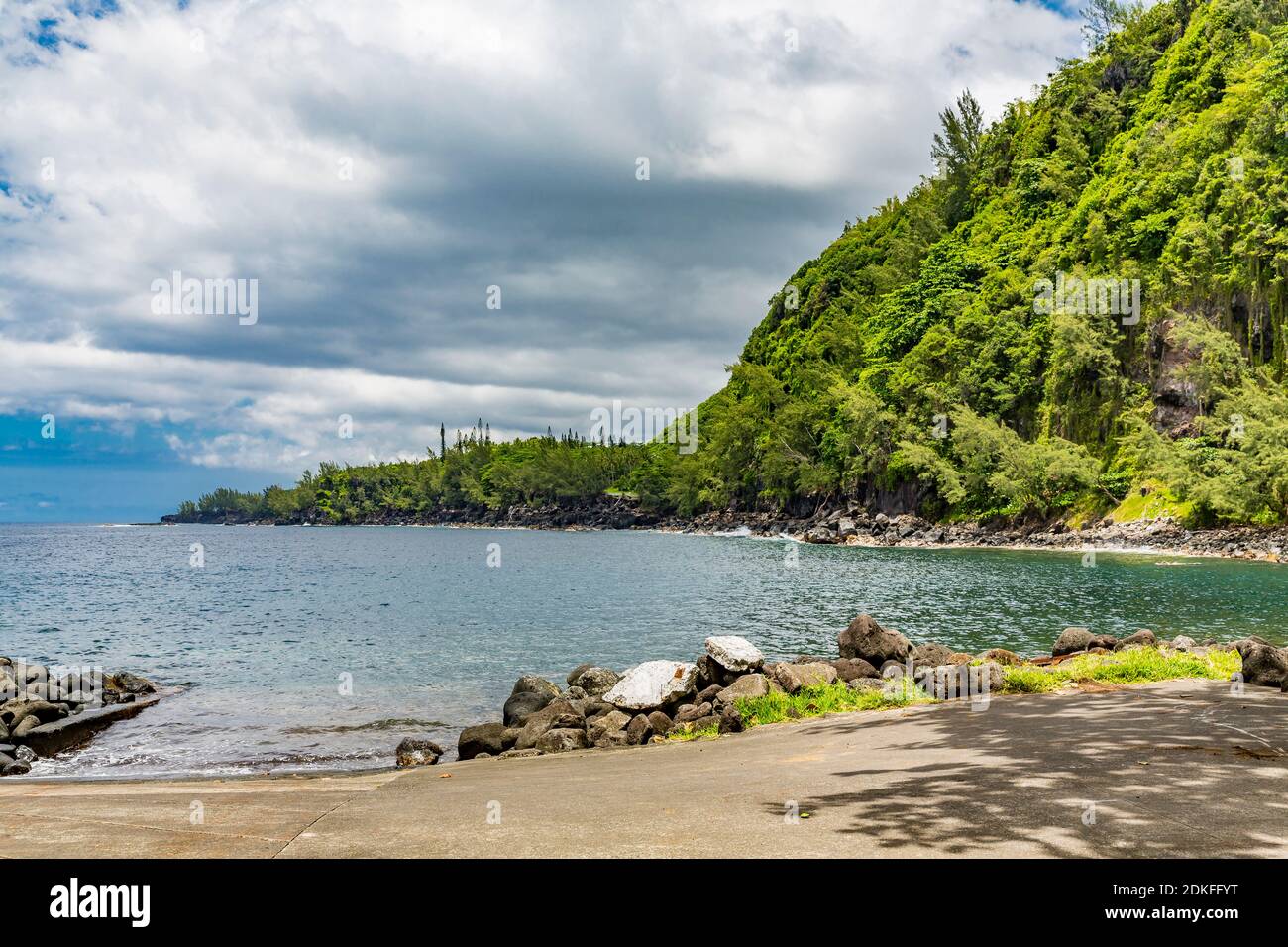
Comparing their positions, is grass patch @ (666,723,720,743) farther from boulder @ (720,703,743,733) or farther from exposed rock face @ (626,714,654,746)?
exposed rock face @ (626,714,654,746)

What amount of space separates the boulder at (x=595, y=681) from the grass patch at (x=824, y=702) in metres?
5.62

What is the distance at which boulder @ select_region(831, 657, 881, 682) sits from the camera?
18.8m

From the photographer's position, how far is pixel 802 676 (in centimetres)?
1703

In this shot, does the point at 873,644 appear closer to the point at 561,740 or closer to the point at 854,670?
the point at 854,670

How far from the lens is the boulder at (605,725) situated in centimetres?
1609

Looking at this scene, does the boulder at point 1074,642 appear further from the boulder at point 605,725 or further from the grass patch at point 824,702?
A: the boulder at point 605,725

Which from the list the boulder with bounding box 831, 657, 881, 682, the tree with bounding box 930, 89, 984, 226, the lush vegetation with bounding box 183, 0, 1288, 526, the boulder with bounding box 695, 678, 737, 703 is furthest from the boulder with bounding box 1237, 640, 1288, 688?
the tree with bounding box 930, 89, 984, 226

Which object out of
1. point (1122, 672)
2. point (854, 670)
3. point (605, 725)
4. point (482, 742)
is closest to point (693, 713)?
point (605, 725)

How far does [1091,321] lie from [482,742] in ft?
270

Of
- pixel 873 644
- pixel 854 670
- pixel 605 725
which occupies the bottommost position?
pixel 605 725

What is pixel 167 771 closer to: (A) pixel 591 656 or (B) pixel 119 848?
(B) pixel 119 848

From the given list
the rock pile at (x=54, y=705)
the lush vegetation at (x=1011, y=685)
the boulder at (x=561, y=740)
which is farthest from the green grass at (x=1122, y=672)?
the rock pile at (x=54, y=705)
